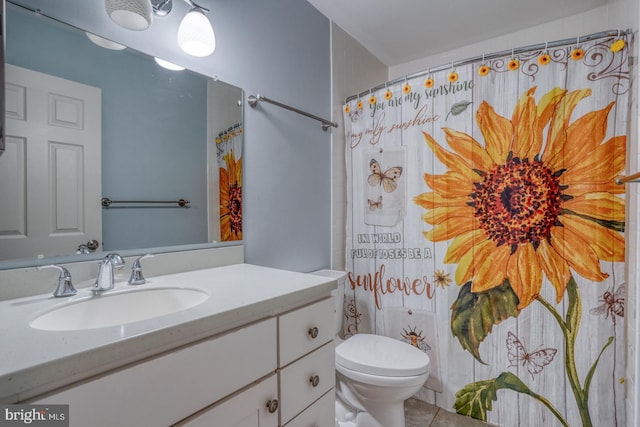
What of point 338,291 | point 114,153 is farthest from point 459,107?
point 114,153

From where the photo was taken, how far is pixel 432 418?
5.52 feet

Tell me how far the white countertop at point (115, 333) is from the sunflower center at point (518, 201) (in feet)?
3.31

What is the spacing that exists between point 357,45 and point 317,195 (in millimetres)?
1188

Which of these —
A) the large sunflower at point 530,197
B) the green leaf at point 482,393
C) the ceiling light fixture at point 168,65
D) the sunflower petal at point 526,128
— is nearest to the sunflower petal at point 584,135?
the large sunflower at point 530,197

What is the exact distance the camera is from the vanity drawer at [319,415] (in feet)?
3.11

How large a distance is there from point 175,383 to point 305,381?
442 mm

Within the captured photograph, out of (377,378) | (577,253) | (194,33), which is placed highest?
(194,33)

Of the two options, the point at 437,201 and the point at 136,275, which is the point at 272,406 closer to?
the point at 136,275

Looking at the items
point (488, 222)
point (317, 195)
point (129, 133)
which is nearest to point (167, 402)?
point (129, 133)

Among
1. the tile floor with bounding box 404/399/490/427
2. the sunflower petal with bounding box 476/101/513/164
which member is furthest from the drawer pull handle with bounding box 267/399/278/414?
the sunflower petal with bounding box 476/101/513/164

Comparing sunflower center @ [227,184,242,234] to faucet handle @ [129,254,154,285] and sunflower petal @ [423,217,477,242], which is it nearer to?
faucet handle @ [129,254,154,285]

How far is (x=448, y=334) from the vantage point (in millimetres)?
1688

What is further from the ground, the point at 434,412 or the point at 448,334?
the point at 448,334

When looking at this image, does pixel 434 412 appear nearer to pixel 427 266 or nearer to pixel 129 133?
pixel 427 266
